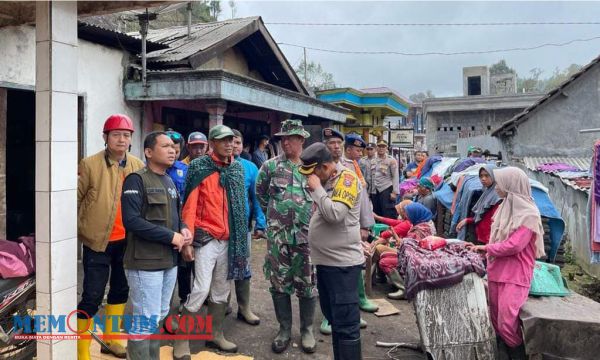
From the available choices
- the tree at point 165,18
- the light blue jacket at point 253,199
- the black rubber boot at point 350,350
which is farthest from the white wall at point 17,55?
the black rubber boot at point 350,350

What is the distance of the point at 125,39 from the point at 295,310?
4.75 m

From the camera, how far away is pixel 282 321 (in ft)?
12.7

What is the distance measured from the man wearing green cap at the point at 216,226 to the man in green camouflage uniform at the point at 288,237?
278 mm

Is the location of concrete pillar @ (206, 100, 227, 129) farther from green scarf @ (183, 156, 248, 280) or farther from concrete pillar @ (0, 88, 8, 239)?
green scarf @ (183, 156, 248, 280)

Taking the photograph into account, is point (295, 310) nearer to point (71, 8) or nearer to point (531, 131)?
point (71, 8)

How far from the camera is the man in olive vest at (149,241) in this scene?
2842mm

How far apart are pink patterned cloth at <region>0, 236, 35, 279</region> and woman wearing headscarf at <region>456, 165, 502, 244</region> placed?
4.49 meters

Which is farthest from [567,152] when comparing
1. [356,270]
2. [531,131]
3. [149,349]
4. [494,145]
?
[149,349]

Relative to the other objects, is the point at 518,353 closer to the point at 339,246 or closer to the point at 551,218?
the point at 339,246

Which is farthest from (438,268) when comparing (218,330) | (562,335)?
(218,330)

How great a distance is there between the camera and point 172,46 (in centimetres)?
846

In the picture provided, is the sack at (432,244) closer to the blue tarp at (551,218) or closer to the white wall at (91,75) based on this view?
the blue tarp at (551,218)

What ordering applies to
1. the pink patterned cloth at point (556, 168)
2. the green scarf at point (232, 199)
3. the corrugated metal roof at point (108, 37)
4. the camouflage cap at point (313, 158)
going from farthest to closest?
the pink patterned cloth at point (556, 168) < the corrugated metal roof at point (108, 37) < the green scarf at point (232, 199) < the camouflage cap at point (313, 158)

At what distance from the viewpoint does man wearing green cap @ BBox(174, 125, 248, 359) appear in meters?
3.52
